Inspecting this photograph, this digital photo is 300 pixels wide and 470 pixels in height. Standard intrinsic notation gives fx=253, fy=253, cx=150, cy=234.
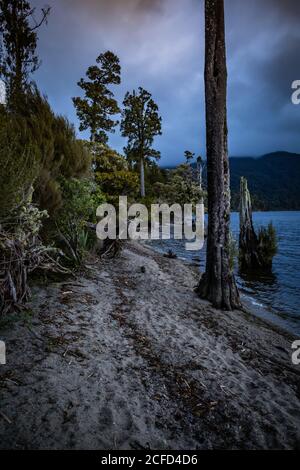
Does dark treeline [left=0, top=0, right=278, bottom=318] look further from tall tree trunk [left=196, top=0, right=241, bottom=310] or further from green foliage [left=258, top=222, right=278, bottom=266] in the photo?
green foliage [left=258, top=222, right=278, bottom=266]

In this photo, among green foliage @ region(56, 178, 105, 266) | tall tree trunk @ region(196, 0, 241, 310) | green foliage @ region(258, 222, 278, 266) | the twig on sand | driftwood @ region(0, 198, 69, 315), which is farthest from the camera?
green foliage @ region(258, 222, 278, 266)

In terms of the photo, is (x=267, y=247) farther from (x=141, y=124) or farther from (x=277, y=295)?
(x=141, y=124)

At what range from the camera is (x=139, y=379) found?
3215 mm

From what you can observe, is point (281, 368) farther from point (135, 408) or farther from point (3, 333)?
point (3, 333)

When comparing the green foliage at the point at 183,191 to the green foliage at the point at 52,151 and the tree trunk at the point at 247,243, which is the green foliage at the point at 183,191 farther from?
the green foliage at the point at 52,151

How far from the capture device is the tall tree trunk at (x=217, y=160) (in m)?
6.12

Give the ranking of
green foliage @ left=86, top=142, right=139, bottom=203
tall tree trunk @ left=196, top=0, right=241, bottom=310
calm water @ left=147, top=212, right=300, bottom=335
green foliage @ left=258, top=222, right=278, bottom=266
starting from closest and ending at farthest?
Answer: tall tree trunk @ left=196, top=0, right=241, bottom=310 → calm water @ left=147, top=212, right=300, bottom=335 → green foliage @ left=258, top=222, right=278, bottom=266 → green foliage @ left=86, top=142, right=139, bottom=203

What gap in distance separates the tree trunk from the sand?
7871 mm

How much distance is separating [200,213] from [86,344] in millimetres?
25511

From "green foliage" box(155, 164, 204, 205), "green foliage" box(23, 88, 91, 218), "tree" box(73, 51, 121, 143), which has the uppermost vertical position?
"tree" box(73, 51, 121, 143)

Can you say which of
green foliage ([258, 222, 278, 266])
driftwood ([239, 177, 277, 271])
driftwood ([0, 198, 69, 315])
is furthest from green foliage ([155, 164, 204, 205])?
driftwood ([0, 198, 69, 315])

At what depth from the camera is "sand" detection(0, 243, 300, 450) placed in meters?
2.38

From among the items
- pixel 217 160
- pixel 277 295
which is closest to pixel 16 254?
pixel 217 160
